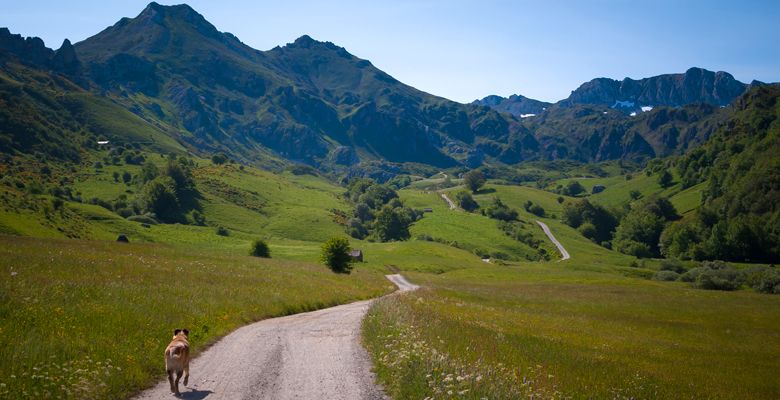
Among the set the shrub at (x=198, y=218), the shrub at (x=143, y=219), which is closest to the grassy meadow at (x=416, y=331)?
the shrub at (x=143, y=219)

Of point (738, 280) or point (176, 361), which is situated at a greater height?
point (176, 361)

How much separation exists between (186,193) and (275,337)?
569 feet

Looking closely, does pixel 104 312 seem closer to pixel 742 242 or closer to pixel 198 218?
pixel 198 218

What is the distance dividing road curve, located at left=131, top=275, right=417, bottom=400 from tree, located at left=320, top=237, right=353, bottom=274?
166 ft

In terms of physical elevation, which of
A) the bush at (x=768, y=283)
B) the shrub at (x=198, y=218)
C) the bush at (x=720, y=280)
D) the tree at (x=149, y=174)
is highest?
Result: the bush at (x=768, y=283)

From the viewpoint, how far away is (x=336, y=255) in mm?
76188

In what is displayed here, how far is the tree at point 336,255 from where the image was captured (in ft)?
248

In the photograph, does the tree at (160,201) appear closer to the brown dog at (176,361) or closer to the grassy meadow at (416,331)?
the grassy meadow at (416,331)

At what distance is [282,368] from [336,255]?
5979cm

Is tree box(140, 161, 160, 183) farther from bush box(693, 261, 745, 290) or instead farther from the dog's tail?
the dog's tail

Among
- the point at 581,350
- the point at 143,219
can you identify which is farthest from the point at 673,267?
the point at 143,219

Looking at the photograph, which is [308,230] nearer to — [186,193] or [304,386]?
[186,193]

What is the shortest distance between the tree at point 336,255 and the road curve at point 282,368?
5055cm

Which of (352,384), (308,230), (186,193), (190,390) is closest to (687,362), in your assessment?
(352,384)
